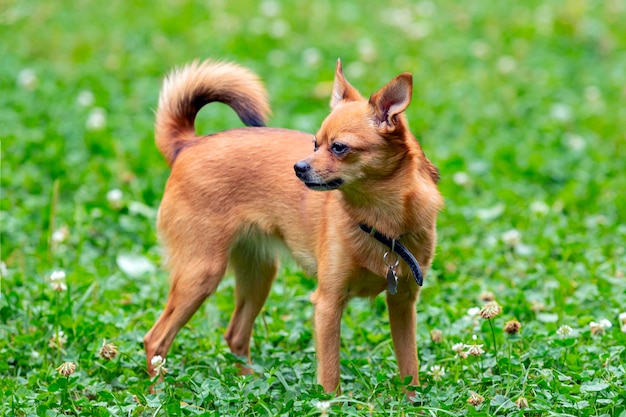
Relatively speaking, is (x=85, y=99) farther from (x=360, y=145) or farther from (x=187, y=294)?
(x=360, y=145)

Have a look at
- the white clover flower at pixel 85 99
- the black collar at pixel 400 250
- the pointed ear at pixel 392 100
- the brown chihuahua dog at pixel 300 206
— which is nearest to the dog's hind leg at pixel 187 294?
the brown chihuahua dog at pixel 300 206

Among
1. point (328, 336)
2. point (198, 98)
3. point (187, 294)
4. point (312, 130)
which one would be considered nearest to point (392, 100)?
point (328, 336)

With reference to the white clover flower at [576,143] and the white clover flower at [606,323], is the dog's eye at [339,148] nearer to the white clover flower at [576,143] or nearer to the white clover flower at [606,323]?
the white clover flower at [606,323]

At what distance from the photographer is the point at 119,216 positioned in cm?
600

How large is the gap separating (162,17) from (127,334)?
573 cm

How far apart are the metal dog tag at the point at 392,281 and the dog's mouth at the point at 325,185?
45 cm

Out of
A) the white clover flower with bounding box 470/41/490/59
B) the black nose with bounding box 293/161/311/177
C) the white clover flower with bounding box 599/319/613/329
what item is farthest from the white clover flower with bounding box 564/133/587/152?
the black nose with bounding box 293/161/311/177

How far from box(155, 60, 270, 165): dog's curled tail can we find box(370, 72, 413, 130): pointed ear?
0.98m

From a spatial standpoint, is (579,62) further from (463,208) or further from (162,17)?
(162,17)

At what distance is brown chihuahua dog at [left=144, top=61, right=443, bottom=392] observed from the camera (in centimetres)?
380

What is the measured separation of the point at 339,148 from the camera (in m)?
3.77

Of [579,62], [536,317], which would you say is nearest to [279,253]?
[536,317]

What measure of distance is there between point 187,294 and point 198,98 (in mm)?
1004

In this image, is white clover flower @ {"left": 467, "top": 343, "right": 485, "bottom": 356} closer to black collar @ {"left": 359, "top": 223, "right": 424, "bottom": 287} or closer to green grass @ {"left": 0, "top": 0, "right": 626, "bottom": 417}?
green grass @ {"left": 0, "top": 0, "right": 626, "bottom": 417}
